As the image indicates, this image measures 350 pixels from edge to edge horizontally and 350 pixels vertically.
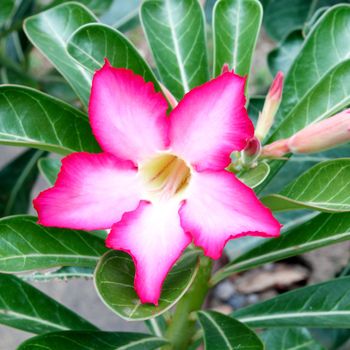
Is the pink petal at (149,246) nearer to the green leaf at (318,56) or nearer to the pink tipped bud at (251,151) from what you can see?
the pink tipped bud at (251,151)

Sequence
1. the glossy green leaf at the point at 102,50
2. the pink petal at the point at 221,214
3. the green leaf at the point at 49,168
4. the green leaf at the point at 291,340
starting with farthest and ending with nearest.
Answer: the green leaf at the point at 291,340
the green leaf at the point at 49,168
the glossy green leaf at the point at 102,50
the pink petal at the point at 221,214

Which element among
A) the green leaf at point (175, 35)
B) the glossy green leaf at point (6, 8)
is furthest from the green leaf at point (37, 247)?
the glossy green leaf at point (6, 8)

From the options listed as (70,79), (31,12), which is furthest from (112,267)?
(31,12)

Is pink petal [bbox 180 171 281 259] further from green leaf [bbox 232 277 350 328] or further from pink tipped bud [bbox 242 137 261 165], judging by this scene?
green leaf [bbox 232 277 350 328]

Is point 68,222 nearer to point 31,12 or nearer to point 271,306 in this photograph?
point 271,306

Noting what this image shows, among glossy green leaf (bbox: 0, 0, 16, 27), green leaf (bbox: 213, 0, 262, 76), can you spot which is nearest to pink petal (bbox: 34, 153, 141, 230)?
green leaf (bbox: 213, 0, 262, 76)

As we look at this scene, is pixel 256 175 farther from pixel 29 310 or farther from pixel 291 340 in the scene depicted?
pixel 291 340
